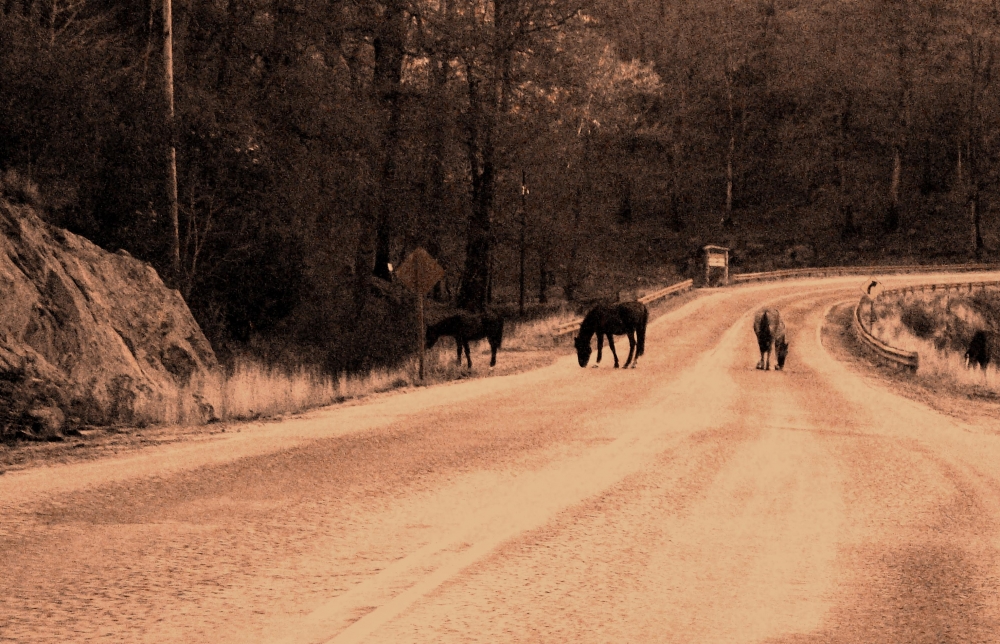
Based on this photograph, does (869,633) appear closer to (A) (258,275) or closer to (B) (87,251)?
(B) (87,251)

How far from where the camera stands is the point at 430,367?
26.0 meters

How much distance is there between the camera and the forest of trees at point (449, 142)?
86.4 ft

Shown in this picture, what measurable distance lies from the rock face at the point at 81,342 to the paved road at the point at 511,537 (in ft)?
6.92

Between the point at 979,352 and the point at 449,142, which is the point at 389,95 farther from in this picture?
the point at 979,352

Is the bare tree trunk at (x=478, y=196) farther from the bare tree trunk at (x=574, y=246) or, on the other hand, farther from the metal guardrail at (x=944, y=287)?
the metal guardrail at (x=944, y=287)

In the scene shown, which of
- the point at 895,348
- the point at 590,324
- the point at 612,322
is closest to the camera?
the point at 590,324

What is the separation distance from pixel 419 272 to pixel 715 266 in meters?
38.6

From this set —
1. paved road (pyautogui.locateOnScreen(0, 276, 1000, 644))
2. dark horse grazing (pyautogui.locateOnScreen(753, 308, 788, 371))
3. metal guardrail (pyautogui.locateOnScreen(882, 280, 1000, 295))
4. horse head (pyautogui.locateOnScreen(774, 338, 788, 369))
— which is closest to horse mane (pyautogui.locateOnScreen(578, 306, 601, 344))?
dark horse grazing (pyautogui.locateOnScreen(753, 308, 788, 371))

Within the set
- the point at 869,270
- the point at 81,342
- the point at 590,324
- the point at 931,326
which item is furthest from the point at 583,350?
the point at 869,270

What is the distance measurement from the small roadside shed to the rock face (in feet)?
139

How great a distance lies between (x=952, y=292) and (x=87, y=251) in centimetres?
4500

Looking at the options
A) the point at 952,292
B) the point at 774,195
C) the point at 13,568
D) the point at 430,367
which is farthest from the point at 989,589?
the point at 774,195

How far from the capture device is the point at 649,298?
4803 cm

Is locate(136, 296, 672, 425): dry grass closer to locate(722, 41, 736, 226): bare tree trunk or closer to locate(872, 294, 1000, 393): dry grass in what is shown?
locate(872, 294, 1000, 393): dry grass
